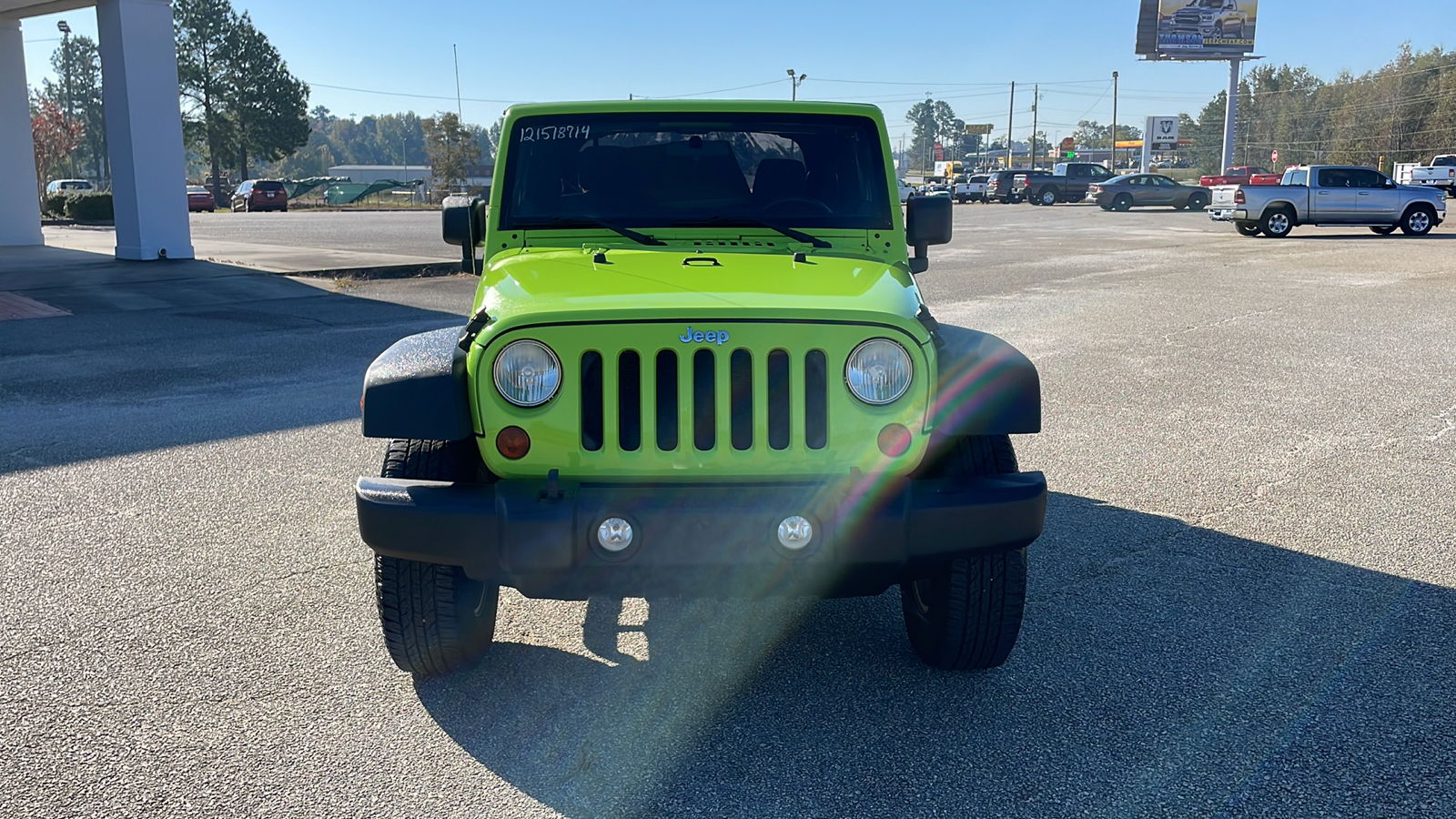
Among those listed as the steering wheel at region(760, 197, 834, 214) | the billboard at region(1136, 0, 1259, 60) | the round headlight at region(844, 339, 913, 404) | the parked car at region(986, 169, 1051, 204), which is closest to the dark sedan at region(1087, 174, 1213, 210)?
the parked car at region(986, 169, 1051, 204)

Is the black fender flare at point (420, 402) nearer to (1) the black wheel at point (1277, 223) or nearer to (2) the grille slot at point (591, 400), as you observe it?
(2) the grille slot at point (591, 400)

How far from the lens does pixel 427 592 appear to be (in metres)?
3.42

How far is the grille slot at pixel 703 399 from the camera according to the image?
3.18 metres

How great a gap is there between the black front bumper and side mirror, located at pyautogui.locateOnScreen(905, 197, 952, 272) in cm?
182

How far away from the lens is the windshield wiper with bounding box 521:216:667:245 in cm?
426

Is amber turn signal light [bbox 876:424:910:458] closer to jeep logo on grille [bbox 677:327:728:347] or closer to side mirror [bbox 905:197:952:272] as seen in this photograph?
jeep logo on grille [bbox 677:327:728:347]

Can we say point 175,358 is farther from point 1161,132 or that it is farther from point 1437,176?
point 1161,132

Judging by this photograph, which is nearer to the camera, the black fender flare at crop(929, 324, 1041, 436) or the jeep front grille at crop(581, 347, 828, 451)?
the jeep front grille at crop(581, 347, 828, 451)

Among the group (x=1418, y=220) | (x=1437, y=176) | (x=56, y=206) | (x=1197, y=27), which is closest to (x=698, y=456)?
(x=1418, y=220)

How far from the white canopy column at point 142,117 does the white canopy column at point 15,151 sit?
6092 millimetres

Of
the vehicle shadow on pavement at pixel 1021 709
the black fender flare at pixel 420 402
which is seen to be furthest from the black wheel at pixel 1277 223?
the black fender flare at pixel 420 402

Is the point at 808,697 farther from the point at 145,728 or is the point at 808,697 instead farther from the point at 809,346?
the point at 145,728

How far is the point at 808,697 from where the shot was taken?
359 centimetres

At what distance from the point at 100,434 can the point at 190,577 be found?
3.06 m
